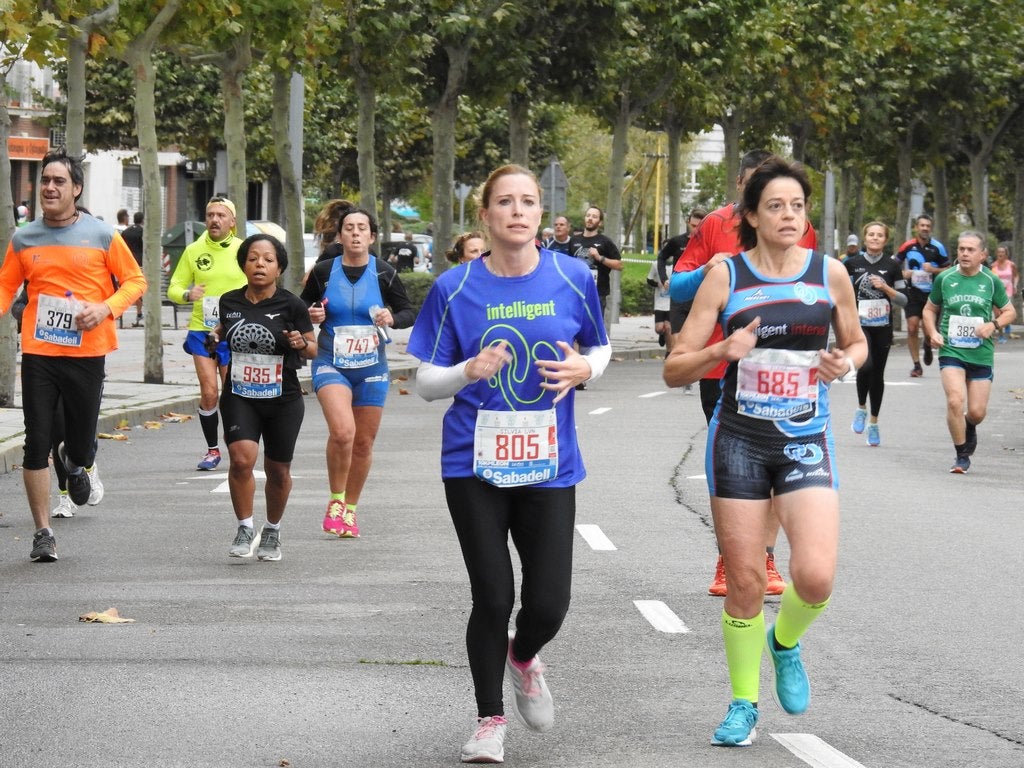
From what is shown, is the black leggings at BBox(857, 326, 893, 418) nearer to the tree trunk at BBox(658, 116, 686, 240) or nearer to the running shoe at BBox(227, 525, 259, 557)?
the running shoe at BBox(227, 525, 259, 557)

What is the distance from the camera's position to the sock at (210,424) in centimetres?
1422

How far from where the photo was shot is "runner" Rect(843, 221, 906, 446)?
16547 mm

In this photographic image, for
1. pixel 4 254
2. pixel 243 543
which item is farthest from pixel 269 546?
pixel 4 254

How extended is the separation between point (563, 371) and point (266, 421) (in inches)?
171

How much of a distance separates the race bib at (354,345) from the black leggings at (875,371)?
6671 millimetres

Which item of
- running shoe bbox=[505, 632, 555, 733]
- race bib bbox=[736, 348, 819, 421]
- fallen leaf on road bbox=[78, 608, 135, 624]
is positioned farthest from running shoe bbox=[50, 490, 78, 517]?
race bib bbox=[736, 348, 819, 421]

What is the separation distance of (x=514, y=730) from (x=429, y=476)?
25.2 feet

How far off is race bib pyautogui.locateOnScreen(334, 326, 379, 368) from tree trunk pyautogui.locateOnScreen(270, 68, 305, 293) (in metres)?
15.0

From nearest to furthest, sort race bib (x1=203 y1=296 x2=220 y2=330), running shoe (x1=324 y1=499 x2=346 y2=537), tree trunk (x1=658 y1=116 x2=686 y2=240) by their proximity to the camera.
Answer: running shoe (x1=324 y1=499 x2=346 y2=537) → race bib (x1=203 y1=296 x2=220 y2=330) → tree trunk (x1=658 y1=116 x2=686 y2=240)

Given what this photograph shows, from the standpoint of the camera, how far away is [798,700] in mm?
6086

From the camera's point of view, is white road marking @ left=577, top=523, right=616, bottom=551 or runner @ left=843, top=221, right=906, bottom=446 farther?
runner @ left=843, top=221, right=906, bottom=446

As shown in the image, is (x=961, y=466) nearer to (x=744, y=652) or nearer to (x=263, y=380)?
(x=263, y=380)

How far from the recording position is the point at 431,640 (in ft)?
25.0

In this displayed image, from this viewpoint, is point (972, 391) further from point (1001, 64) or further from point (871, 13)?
point (1001, 64)
